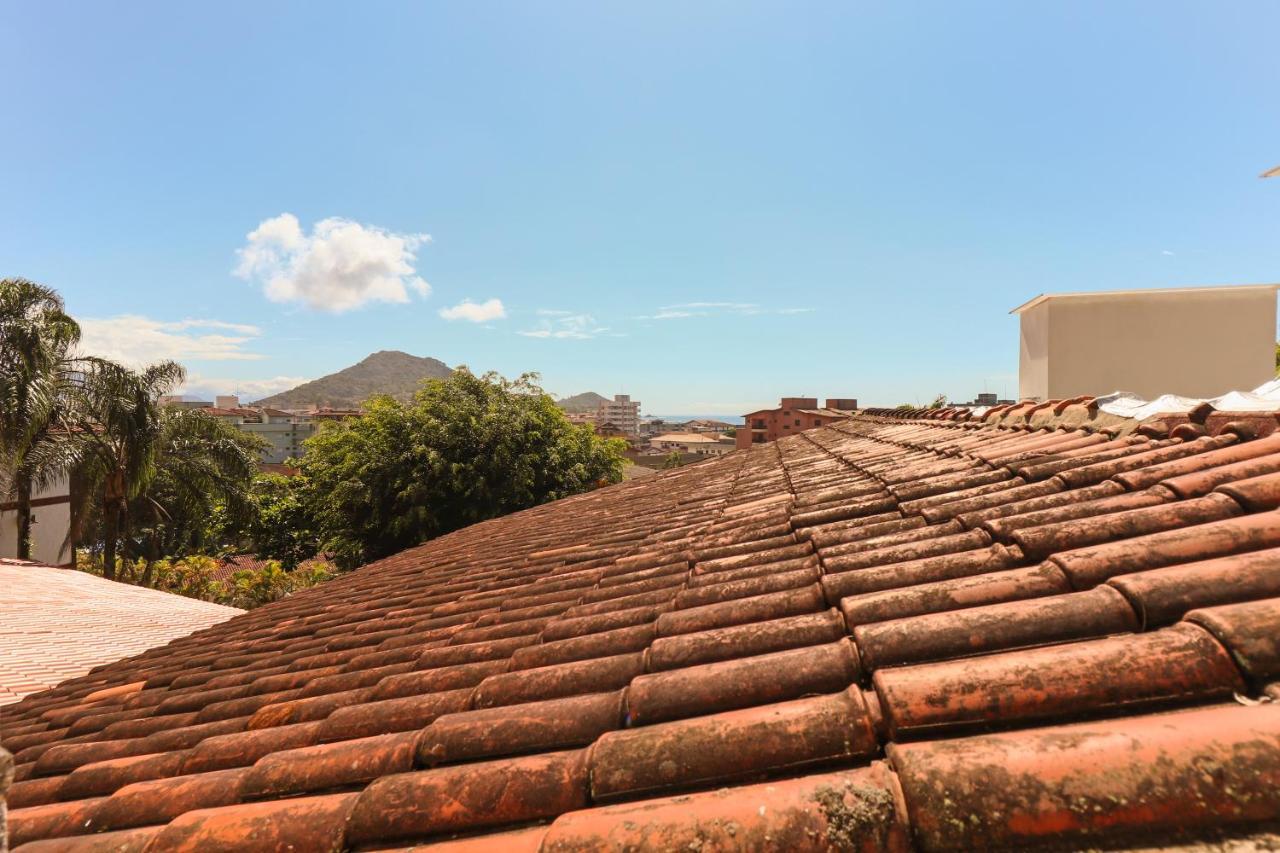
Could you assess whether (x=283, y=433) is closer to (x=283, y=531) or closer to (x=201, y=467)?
(x=283, y=531)

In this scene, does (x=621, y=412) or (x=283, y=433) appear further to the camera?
(x=621, y=412)

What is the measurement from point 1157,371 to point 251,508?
2662 centimetres

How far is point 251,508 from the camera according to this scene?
2106 centimetres

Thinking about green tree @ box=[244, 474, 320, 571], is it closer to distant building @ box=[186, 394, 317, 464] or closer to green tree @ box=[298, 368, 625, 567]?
green tree @ box=[298, 368, 625, 567]

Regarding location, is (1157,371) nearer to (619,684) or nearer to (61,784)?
(619,684)

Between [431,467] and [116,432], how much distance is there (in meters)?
10.0

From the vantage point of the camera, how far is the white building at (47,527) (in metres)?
18.2

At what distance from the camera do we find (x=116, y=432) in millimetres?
16875

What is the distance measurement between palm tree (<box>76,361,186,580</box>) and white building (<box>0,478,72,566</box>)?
7.50 ft

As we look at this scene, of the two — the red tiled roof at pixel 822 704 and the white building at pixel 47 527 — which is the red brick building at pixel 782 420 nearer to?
the white building at pixel 47 527

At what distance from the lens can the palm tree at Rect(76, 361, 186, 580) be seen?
16562 mm

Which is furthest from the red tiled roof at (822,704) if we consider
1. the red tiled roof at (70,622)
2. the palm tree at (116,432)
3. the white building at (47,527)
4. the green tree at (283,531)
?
the white building at (47,527)

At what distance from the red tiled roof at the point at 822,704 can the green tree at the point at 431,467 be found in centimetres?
1252

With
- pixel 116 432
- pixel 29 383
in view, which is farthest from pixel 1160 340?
pixel 116 432
